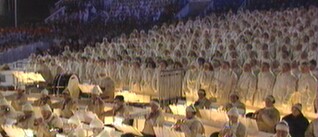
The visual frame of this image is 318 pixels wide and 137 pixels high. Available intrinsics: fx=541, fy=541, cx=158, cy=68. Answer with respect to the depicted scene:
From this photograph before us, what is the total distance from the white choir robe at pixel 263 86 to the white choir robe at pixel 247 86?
0.10 m

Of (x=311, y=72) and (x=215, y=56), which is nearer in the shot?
(x=311, y=72)

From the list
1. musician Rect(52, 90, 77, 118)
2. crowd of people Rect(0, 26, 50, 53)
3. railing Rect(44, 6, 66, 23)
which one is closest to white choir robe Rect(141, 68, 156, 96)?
musician Rect(52, 90, 77, 118)

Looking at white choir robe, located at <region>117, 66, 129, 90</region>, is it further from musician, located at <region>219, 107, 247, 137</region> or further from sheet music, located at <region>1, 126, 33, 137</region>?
musician, located at <region>219, 107, 247, 137</region>

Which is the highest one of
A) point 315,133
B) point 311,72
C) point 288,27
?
point 288,27

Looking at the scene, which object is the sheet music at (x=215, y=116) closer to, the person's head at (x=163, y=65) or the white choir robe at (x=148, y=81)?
the person's head at (x=163, y=65)

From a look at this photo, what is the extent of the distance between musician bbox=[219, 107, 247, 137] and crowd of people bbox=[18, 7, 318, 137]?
2cm

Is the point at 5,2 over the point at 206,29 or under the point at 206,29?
over

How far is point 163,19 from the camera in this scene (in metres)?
21.3

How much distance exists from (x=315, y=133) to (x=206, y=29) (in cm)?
899

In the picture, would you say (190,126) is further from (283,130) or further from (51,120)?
(51,120)

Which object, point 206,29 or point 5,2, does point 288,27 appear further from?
point 5,2

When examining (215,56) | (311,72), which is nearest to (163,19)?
(215,56)

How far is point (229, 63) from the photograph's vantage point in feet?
36.0

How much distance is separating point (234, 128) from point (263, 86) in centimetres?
304
